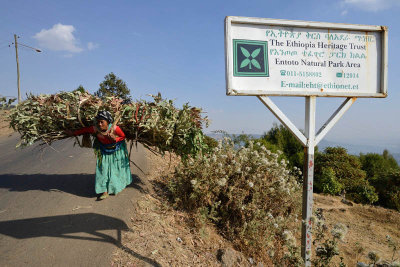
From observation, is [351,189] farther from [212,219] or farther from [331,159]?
[212,219]

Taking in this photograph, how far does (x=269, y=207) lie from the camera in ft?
14.5

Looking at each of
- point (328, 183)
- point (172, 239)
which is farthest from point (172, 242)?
point (328, 183)

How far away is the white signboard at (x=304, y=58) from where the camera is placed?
109 inches

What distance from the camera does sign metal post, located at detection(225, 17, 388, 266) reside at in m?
2.79

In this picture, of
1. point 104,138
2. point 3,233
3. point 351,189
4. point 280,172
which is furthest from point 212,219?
point 351,189

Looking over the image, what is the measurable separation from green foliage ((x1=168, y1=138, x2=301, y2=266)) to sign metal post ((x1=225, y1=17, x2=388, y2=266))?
84cm

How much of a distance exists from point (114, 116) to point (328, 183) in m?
7.13

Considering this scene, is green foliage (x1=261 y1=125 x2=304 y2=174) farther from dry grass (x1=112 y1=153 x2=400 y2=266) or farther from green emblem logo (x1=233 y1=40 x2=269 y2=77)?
Answer: green emblem logo (x1=233 y1=40 x2=269 y2=77)

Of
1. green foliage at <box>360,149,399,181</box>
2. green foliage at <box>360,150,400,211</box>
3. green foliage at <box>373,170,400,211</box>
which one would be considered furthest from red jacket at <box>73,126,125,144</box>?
green foliage at <box>360,149,399,181</box>

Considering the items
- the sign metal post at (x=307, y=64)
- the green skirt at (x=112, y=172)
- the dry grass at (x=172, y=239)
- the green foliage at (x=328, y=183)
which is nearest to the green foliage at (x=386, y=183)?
the green foliage at (x=328, y=183)

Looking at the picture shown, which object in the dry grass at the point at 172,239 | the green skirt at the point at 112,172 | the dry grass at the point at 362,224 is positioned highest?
the green skirt at the point at 112,172

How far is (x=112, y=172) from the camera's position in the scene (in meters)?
4.08

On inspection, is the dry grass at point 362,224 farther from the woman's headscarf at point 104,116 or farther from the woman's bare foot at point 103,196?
the woman's headscarf at point 104,116

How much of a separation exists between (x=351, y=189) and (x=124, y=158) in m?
7.54
